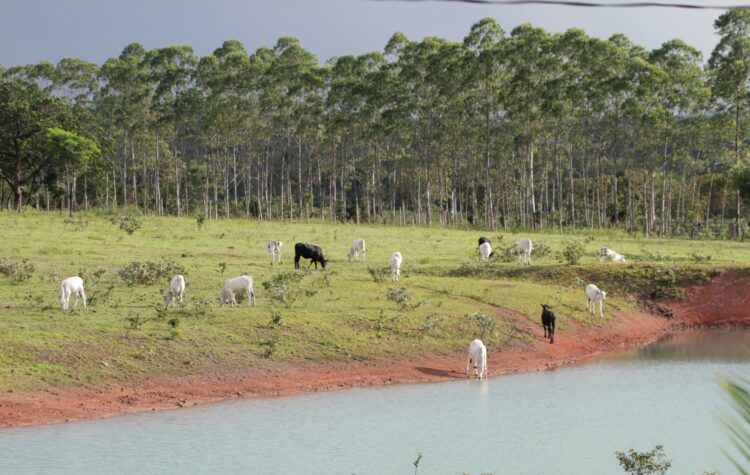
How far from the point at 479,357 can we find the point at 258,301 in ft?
23.7

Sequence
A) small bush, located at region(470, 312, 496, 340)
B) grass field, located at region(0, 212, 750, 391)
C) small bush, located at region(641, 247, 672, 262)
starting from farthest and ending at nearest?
small bush, located at region(641, 247, 672, 262), small bush, located at region(470, 312, 496, 340), grass field, located at region(0, 212, 750, 391)

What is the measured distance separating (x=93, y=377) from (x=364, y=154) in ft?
282

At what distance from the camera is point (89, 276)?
28.6 meters

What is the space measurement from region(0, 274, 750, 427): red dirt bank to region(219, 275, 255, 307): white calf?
144 inches

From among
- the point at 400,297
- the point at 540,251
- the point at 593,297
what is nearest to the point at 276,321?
the point at 400,297

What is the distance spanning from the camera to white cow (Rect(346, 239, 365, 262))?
118ft

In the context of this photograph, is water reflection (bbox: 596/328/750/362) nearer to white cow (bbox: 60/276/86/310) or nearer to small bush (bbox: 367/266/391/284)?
small bush (bbox: 367/266/391/284)

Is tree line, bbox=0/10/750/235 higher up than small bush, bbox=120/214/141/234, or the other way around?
tree line, bbox=0/10/750/235

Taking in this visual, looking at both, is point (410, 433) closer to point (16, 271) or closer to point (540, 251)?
point (16, 271)

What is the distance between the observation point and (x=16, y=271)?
2758 centimetres

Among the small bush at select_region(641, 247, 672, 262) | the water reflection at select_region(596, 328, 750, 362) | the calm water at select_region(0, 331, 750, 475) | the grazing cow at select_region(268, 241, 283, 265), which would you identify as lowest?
the water reflection at select_region(596, 328, 750, 362)

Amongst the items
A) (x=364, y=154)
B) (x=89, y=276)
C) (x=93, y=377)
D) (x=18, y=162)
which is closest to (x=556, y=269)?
(x=89, y=276)

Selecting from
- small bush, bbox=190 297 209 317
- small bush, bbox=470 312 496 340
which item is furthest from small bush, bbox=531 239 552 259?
small bush, bbox=190 297 209 317

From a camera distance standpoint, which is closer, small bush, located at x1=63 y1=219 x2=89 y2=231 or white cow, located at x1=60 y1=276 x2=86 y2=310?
white cow, located at x1=60 y1=276 x2=86 y2=310
